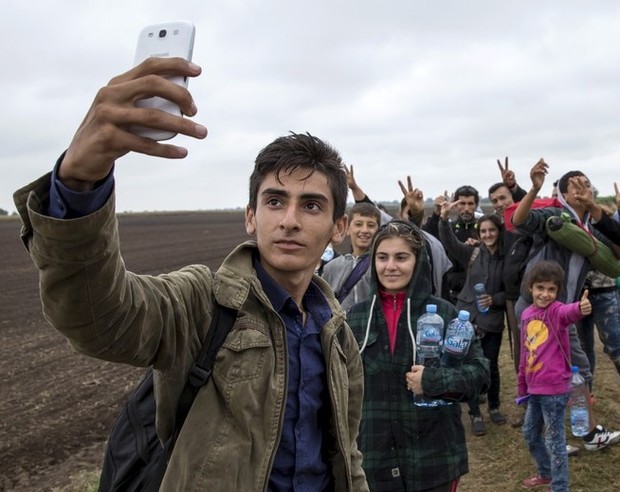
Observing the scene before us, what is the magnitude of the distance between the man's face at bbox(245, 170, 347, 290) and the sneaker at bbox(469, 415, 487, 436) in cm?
436

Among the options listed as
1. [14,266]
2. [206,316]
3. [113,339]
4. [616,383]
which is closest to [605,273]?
[616,383]

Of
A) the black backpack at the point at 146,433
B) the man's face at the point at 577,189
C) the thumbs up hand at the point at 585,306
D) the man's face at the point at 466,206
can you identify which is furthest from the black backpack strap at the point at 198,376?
the man's face at the point at 466,206

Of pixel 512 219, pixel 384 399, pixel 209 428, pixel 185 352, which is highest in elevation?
pixel 512 219

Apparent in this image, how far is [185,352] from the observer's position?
4.87ft

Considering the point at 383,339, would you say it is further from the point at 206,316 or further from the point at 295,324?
the point at 206,316

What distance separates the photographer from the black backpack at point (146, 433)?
4.94 ft

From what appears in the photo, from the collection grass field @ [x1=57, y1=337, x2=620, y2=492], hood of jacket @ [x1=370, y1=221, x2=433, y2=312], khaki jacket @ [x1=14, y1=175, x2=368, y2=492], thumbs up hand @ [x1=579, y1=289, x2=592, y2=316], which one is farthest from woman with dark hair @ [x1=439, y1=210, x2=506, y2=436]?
khaki jacket @ [x1=14, y1=175, x2=368, y2=492]

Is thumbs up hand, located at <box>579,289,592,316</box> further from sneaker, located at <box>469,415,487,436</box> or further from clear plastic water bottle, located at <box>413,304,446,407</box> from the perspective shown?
sneaker, located at <box>469,415,487,436</box>

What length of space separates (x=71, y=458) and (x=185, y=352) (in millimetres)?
4570

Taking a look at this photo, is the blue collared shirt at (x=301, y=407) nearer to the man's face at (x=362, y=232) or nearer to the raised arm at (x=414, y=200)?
the man's face at (x=362, y=232)

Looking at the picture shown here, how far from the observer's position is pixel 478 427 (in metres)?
5.55

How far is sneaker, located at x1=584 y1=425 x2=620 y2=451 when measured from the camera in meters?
4.88

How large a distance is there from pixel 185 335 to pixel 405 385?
1871mm

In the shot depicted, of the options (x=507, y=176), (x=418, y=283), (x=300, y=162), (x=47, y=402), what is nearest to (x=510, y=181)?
(x=507, y=176)
